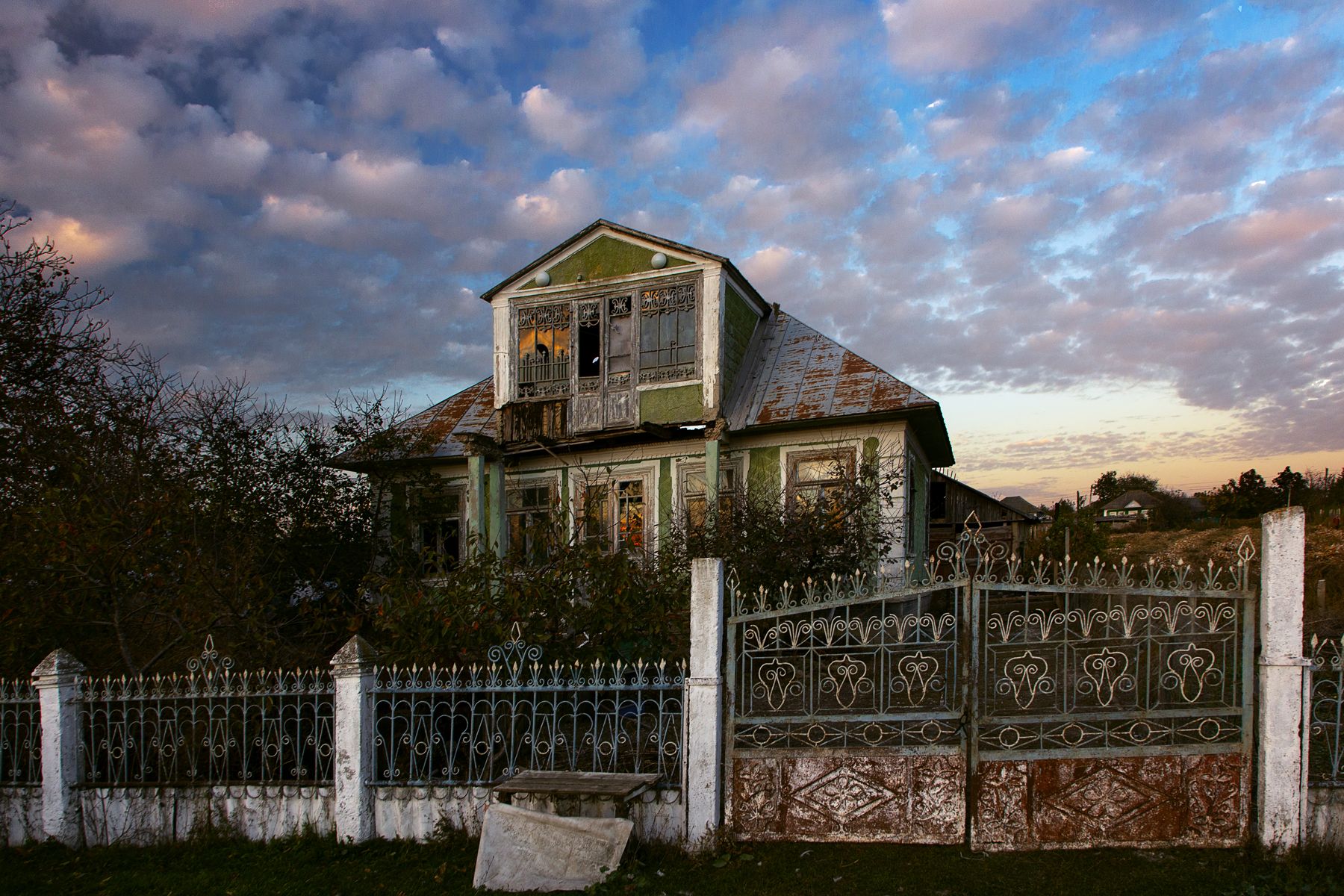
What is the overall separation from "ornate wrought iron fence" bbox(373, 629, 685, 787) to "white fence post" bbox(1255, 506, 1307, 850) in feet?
11.7

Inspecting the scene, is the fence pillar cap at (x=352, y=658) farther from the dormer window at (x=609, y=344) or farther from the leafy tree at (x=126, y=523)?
the dormer window at (x=609, y=344)

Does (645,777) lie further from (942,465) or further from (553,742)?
(942,465)

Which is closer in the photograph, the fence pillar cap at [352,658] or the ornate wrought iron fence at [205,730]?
the fence pillar cap at [352,658]

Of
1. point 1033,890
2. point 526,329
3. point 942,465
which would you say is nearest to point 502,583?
point 1033,890

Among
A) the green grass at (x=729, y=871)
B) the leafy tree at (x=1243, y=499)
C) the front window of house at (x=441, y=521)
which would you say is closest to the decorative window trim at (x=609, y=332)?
the front window of house at (x=441, y=521)

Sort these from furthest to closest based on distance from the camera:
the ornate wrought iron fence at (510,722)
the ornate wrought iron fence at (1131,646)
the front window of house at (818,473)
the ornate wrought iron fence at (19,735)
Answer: the front window of house at (818,473)
the ornate wrought iron fence at (19,735)
the ornate wrought iron fence at (510,722)
the ornate wrought iron fence at (1131,646)

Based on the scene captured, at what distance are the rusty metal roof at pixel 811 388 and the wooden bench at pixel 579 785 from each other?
7.41m

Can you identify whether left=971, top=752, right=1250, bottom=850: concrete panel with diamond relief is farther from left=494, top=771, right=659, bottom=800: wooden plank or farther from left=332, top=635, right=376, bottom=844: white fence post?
left=332, top=635, right=376, bottom=844: white fence post

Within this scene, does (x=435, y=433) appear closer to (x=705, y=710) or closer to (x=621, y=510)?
(x=621, y=510)

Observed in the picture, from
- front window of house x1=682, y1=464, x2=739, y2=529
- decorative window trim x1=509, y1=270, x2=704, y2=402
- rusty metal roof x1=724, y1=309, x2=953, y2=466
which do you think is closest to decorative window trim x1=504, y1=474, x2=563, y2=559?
decorative window trim x1=509, y1=270, x2=704, y2=402

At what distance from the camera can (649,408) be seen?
13328 mm

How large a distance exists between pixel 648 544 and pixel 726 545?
2801 mm

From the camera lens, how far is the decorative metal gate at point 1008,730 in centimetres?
535

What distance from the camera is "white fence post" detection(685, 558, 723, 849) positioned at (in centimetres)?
571
